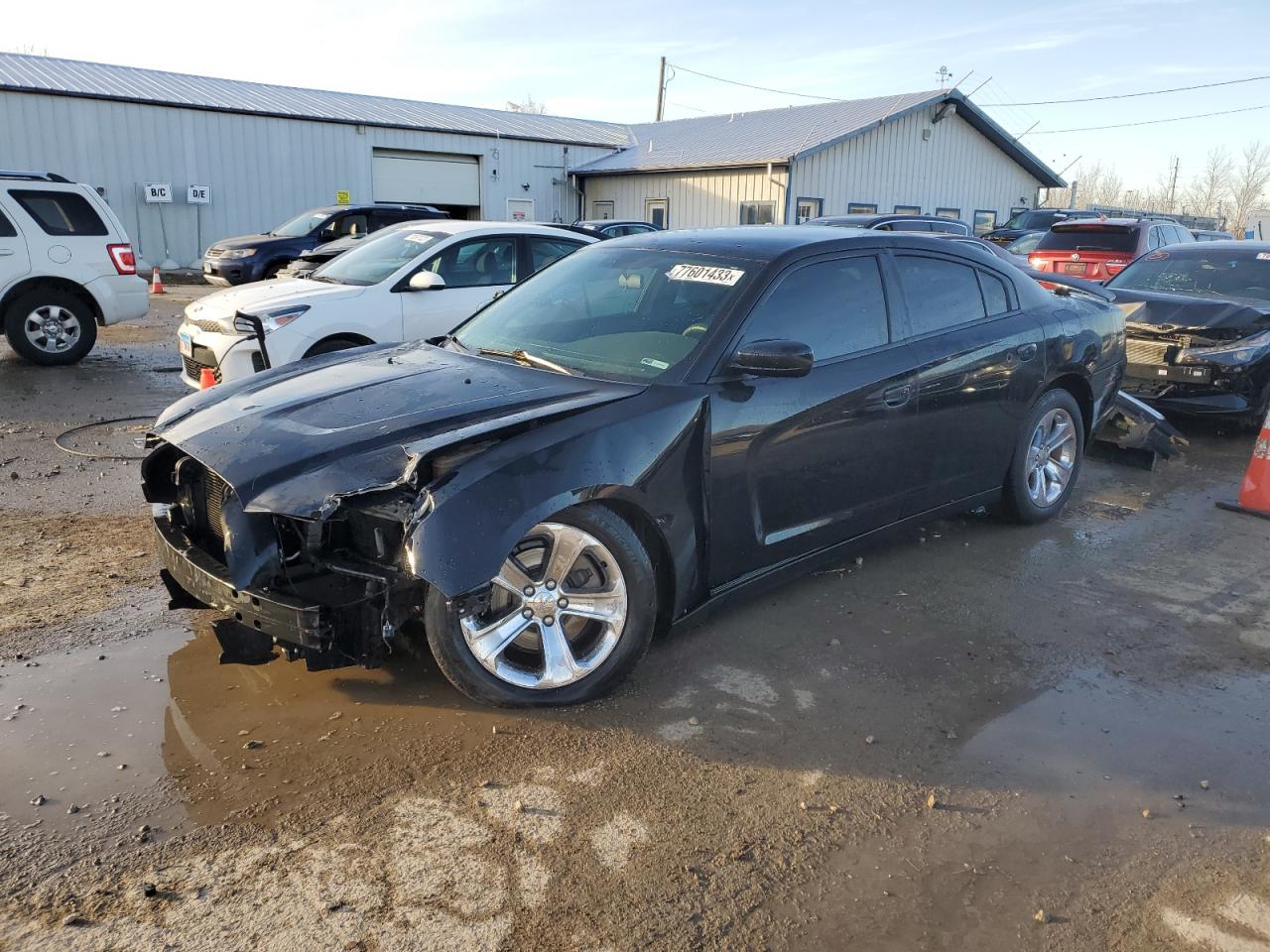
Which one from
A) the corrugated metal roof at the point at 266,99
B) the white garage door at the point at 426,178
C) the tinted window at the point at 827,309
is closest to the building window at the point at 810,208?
the corrugated metal roof at the point at 266,99

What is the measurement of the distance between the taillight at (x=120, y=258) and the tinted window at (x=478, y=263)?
14.3 feet

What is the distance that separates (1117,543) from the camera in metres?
5.78

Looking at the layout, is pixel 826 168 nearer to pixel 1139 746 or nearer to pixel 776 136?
pixel 776 136

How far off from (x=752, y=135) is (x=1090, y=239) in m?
15.7

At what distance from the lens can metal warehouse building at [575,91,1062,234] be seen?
26062mm

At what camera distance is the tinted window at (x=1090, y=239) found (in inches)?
583

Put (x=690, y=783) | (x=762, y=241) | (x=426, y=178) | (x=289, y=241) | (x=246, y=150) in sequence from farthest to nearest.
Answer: (x=426, y=178)
(x=246, y=150)
(x=289, y=241)
(x=762, y=241)
(x=690, y=783)

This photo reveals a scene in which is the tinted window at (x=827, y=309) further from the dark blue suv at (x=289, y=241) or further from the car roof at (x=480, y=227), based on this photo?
the dark blue suv at (x=289, y=241)

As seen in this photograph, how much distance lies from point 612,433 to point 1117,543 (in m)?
3.62

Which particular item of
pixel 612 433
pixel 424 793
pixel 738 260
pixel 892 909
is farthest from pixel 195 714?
pixel 738 260

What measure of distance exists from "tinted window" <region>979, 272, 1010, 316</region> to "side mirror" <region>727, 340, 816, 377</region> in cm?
191

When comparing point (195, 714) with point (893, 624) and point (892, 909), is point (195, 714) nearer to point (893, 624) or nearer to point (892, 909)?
point (892, 909)

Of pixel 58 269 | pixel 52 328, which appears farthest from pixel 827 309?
pixel 52 328

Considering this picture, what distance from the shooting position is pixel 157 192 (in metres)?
24.1
